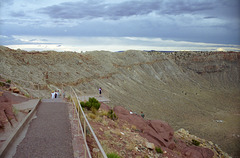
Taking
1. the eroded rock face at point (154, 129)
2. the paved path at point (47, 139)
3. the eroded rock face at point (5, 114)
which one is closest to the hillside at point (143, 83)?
the eroded rock face at point (5, 114)

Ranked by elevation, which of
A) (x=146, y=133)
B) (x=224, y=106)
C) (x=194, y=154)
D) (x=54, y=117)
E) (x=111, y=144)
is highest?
(x=54, y=117)

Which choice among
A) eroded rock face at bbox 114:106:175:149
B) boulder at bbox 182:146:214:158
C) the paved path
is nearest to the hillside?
eroded rock face at bbox 114:106:175:149

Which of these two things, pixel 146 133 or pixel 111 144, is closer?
pixel 111 144

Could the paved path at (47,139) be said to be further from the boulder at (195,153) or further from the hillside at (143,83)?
the hillside at (143,83)

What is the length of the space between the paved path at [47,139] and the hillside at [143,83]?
839 cm

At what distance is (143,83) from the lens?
5644 centimetres

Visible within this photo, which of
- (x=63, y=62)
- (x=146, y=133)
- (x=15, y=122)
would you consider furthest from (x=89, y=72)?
(x=15, y=122)

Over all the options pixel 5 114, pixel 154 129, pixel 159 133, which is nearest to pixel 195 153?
pixel 159 133

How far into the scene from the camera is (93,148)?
5.86 metres

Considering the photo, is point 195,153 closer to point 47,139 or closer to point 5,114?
point 47,139

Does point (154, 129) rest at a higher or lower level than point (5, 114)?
lower

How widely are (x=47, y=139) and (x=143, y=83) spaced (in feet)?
166

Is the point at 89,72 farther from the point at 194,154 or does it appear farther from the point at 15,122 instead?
the point at 15,122

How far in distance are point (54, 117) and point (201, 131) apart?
2601 cm
